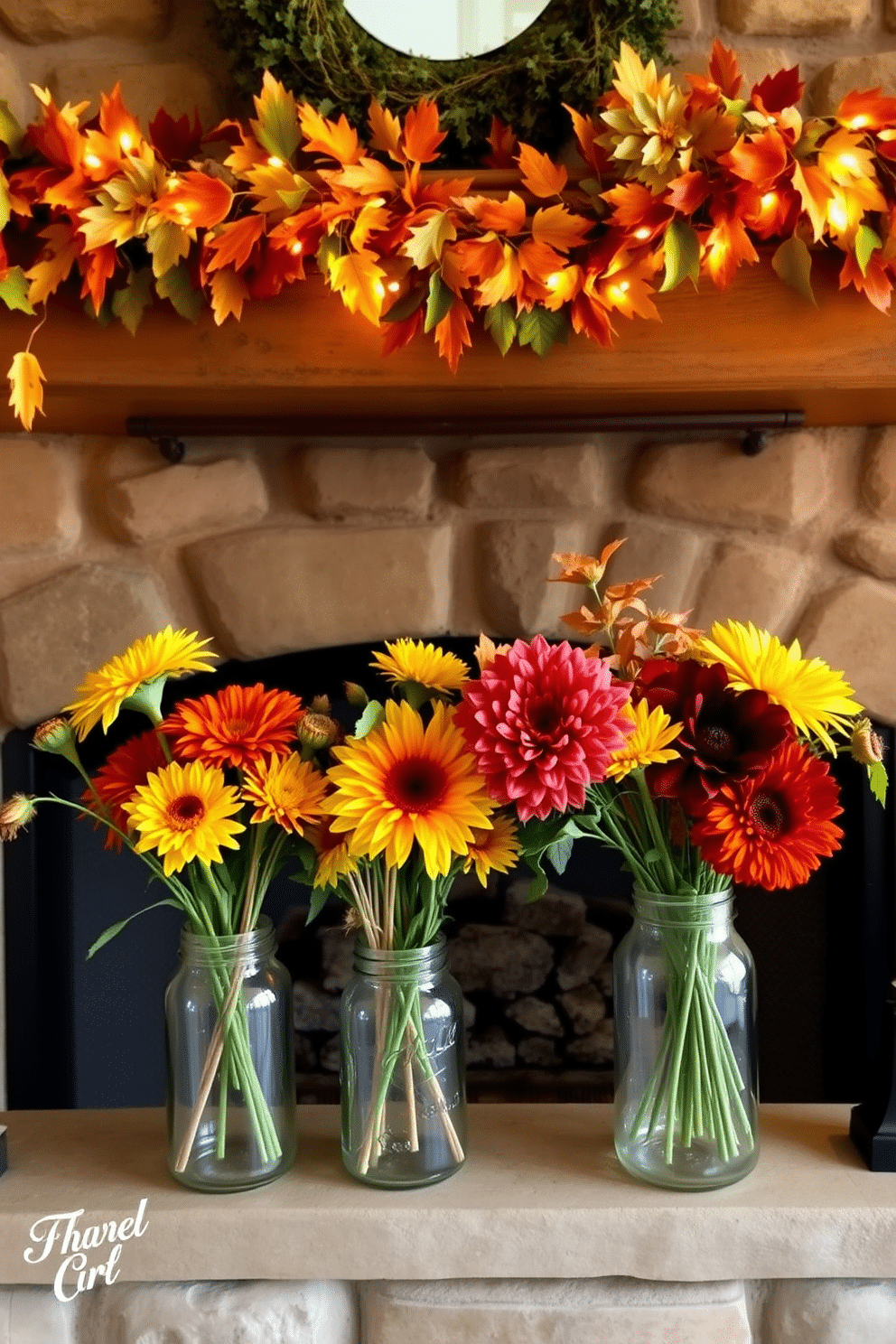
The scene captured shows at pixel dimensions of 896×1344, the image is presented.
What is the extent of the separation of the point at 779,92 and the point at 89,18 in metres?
0.74

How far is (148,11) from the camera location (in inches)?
46.7

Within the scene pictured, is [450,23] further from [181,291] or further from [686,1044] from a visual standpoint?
[686,1044]

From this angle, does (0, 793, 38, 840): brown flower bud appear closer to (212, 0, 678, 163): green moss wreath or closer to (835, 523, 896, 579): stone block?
(212, 0, 678, 163): green moss wreath

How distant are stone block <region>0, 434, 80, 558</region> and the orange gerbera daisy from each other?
0.48 metres

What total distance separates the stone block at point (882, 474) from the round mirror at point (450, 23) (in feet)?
1.90

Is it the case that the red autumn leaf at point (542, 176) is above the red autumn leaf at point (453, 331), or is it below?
above

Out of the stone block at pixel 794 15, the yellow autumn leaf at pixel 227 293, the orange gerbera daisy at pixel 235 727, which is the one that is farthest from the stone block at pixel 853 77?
the orange gerbera daisy at pixel 235 727

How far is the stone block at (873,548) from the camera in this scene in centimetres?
124

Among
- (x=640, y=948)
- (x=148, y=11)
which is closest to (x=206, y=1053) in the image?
(x=640, y=948)

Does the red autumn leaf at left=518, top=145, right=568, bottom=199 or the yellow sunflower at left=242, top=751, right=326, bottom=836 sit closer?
the yellow sunflower at left=242, top=751, right=326, bottom=836

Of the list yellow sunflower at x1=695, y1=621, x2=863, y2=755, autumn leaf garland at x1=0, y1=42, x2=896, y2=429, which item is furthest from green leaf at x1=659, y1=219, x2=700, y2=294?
yellow sunflower at x1=695, y1=621, x2=863, y2=755

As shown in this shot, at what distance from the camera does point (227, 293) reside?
3.24ft

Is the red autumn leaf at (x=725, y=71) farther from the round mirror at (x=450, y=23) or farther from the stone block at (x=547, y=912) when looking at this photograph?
the stone block at (x=547, y=912)

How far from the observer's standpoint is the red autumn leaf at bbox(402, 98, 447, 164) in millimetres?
974
